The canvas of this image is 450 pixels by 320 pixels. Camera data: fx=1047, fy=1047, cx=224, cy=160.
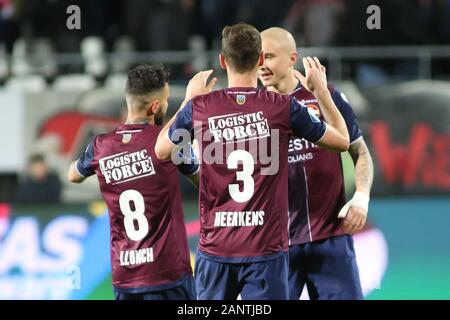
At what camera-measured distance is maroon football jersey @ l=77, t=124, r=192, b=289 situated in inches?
236

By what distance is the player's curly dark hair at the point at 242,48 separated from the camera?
5719 millimetres

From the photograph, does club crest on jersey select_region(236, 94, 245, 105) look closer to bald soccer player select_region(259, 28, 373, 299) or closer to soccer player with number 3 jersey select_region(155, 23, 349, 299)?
soccer player with number 3 jersey select_region(155, 23, 349, 299)

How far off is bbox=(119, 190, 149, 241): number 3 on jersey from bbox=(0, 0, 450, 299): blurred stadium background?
366cm

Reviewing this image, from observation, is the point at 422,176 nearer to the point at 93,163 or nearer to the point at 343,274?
the point at 343,274

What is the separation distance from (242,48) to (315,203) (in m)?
1.46

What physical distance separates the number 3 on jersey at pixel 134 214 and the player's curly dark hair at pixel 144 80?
0.60 metres

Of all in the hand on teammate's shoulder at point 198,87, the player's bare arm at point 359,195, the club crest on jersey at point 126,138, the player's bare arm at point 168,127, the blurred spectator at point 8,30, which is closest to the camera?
the player's bare arm at point 168,127

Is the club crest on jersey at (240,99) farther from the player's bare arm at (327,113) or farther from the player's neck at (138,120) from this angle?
the player's neck at (138,120)

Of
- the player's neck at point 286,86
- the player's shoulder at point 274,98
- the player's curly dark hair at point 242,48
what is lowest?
the player's neck at point 286,86

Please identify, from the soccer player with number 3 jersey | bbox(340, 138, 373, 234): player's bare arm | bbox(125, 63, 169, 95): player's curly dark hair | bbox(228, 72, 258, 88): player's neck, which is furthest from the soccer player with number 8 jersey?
bbox(340, 138, 373, 234): player's bare arm

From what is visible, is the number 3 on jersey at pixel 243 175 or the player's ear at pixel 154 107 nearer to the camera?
the number 3 on jersey at pixel 243 175

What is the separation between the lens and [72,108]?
11039 mm

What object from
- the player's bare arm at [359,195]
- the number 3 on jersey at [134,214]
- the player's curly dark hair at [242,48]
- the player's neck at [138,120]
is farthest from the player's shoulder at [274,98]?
the player's bare arm at [359,195]

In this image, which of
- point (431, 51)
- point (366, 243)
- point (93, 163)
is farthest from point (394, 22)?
point (93, 163)
